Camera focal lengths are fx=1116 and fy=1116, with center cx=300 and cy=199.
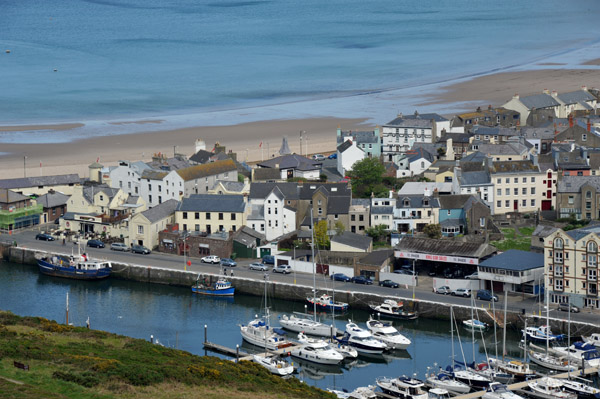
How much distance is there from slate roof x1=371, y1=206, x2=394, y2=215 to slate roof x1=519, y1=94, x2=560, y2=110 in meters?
34.8

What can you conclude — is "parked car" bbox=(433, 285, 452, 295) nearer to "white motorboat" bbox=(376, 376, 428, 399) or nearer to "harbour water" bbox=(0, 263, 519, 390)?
"harbour water" bbox=(0, 263, 519, 390)

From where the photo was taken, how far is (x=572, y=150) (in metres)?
77.4

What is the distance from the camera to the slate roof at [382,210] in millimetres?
68312

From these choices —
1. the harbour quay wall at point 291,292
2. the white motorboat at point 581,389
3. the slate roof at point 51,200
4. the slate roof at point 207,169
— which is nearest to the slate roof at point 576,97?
the slate roof at point 207,169

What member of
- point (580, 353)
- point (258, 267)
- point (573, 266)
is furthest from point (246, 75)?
point (580, 353)

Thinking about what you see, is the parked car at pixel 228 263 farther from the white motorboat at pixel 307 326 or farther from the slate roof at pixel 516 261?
the slate roof at pixel 516 261

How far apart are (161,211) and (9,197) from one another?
11.6 m

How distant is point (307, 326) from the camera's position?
53.6 meters

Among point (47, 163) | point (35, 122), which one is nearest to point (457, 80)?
point (35, 122)

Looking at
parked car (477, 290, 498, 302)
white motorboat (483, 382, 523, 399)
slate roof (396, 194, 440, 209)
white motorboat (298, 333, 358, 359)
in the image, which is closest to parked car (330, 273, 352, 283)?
parked car (477, 290, 498, 302)

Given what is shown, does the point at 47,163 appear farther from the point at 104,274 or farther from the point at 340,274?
the point at 340,274

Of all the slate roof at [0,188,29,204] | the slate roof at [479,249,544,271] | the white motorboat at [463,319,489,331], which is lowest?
the white motorboat at [463,319,489,331]

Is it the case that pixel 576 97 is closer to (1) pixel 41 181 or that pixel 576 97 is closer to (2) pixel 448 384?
(1) pixel 41 181

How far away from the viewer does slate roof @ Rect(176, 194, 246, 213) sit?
6944 cm
